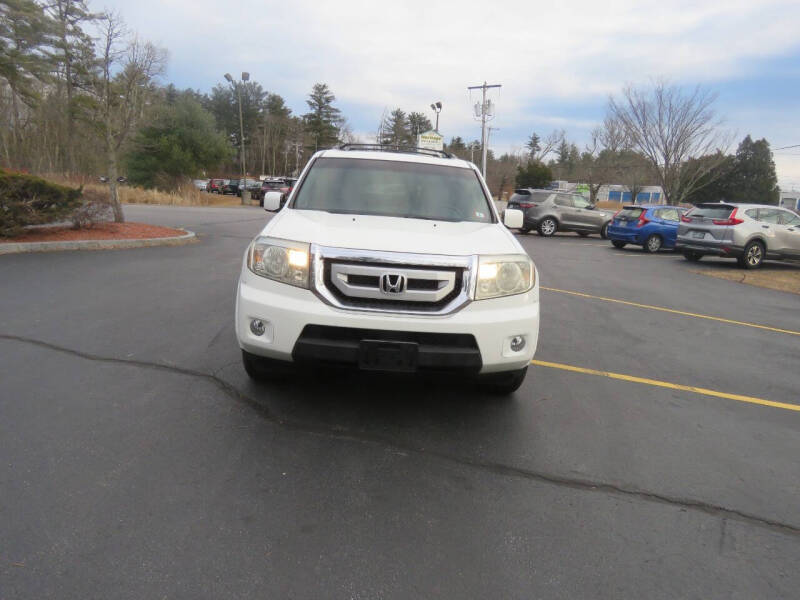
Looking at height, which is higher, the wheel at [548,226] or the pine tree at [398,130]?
the pine tree at [398,130]

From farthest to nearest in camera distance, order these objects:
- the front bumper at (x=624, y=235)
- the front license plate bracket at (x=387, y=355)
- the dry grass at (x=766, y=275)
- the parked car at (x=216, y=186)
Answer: the parked car at (x=216, y=186) → the front bumper at (x=624, y=235) → the dry grass at (x=766, y=275) → the front license plate bracket at (x=387, y=355)

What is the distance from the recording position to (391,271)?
310 cm

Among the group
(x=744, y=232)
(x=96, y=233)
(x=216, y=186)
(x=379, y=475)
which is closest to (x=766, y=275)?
(x=744, y=232)

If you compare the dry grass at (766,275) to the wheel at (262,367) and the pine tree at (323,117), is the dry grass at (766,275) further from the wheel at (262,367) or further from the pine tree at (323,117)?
the pine tree at (323,117)

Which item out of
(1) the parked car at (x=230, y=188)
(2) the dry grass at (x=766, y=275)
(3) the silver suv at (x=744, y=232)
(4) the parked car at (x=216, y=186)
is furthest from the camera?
(4) the parked car at (x=216, y=186)

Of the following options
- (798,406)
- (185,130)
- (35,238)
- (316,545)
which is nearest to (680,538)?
(316,545)

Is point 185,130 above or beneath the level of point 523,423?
above

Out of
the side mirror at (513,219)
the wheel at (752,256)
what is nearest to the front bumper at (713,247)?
the wheel at (752,256)

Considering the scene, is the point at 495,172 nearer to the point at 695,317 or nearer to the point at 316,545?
the point at 695,317

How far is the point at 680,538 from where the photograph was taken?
254 centimetres

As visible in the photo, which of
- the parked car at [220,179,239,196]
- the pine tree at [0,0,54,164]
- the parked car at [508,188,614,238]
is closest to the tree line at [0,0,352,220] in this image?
the pine tree at [0,0,54,164]

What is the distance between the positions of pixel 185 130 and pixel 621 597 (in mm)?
42008

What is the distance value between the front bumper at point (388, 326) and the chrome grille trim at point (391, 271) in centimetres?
5

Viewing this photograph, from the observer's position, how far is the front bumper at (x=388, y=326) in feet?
9.94
